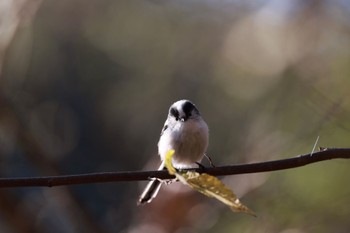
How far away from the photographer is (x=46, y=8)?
24.2 ft

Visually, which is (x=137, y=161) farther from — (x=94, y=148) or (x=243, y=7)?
(x=243, y=7)

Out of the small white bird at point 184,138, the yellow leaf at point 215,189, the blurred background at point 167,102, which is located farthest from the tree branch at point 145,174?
the small white bird at point 184,138

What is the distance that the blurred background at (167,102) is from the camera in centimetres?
258

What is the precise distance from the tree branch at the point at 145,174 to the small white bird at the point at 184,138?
89cm

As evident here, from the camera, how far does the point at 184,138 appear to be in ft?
6.57

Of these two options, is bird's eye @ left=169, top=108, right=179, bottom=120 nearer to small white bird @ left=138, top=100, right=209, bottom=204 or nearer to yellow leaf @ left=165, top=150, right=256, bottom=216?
small white bird @ left=138, top=100, right=209, bottom=204

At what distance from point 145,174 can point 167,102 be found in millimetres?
5397

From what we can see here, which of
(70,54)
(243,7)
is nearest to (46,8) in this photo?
(70,54)

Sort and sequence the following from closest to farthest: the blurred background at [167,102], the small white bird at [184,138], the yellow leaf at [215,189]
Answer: the yellow leaf at [215,189] < the small white bird at [184,138] < the blurred background at [167,102]

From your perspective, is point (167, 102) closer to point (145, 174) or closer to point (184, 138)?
point (184, 138)

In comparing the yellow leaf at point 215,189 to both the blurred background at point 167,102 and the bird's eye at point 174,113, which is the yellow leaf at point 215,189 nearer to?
the blurred background at point 167,102

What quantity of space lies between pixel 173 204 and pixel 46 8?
533 cm

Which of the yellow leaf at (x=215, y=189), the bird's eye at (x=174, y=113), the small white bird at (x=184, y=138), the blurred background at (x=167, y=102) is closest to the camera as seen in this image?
the yellow leaf at (x=215, y=189)

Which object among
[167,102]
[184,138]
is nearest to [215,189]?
[184,138]
